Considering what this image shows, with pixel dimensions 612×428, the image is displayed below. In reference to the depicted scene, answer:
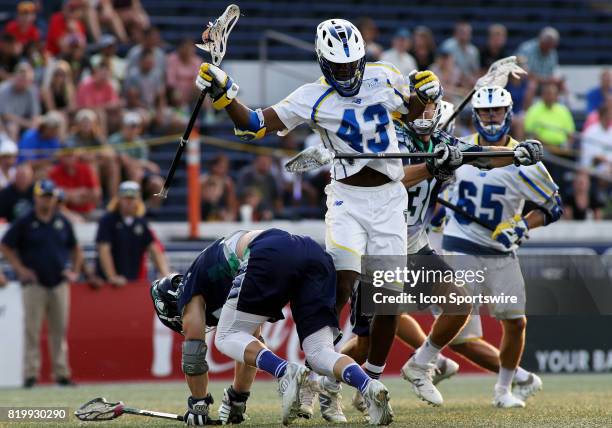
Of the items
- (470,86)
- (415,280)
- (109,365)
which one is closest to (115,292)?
(109,365)

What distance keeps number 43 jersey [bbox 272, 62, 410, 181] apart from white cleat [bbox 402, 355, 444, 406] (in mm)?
1827

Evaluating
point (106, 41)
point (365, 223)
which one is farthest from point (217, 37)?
point (106, 41)

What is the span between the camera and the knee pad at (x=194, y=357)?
7.36 metres

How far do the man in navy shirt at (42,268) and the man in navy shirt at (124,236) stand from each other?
394 millimetres

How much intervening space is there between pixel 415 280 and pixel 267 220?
620 cm

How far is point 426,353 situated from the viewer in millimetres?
9398

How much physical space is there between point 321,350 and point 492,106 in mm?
3333

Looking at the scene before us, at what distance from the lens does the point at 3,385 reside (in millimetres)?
13391

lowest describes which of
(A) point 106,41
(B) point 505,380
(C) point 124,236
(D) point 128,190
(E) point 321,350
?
(B) point 505,380

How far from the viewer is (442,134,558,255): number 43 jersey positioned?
9.63 metres

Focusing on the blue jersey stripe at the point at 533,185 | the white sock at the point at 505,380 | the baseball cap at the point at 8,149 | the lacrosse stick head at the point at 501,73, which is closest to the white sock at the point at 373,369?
the white sock at the point at 505,380

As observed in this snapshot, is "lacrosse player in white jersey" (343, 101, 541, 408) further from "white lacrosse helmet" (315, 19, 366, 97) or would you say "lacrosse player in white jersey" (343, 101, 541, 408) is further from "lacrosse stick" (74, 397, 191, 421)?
"lacrosse stick" (74, 397, 191, 421)

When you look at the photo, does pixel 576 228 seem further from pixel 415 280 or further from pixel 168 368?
pixel 415 280

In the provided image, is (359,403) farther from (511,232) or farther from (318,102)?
(318,102)
